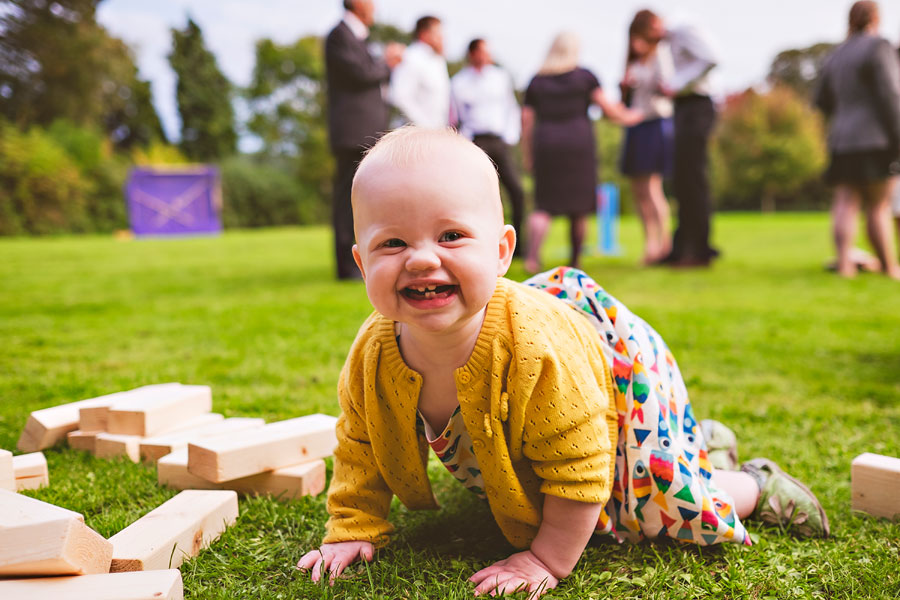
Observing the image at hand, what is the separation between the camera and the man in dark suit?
591 cm

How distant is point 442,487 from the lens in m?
2.18

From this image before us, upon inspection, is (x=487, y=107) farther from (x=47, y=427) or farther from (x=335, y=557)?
(x=335, y=557)

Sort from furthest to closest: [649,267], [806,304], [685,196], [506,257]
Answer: [649,267] < [685,196] < [806,304] < [506,257]

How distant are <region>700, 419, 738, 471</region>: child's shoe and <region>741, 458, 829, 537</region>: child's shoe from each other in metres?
0.17

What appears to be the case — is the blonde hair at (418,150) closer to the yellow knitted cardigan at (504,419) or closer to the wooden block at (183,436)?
the yellow knitted cardigan at (504,419)

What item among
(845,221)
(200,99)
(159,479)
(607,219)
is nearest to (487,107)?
(845,221)

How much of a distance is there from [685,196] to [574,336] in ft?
19.6

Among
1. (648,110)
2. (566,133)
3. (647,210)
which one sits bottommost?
(647,210)

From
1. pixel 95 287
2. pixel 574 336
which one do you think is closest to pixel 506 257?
pixel 574 336

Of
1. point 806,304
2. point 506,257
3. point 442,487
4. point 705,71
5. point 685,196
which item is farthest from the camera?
point 685,196

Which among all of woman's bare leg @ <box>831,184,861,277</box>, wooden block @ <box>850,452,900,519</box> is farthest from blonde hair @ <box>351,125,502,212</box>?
woman's bare leg @ <box>831,184,861,277</box>

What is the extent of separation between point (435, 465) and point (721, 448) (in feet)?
3.06

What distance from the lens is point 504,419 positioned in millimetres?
1468

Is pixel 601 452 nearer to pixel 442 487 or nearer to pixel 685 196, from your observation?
pixel 442 487
